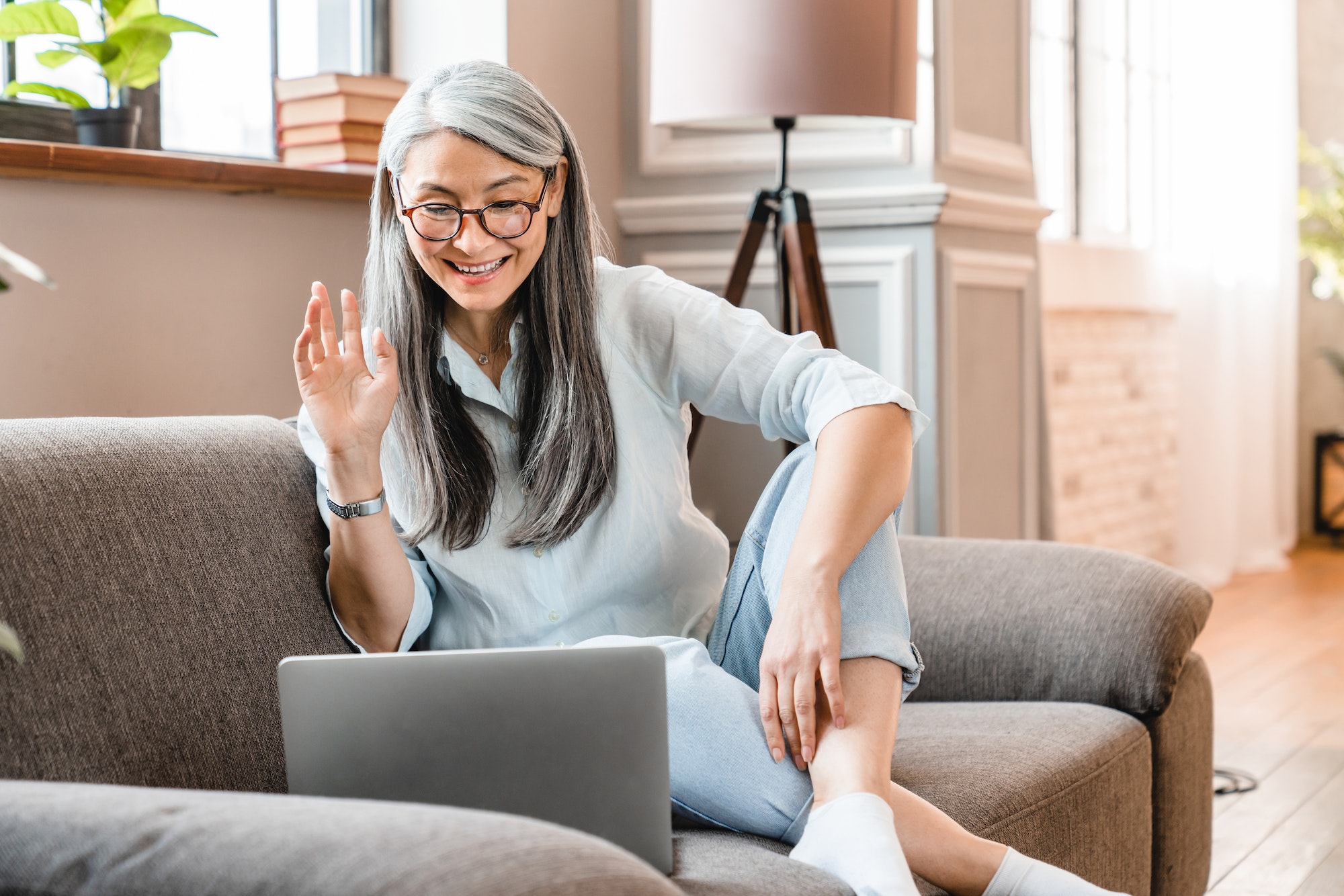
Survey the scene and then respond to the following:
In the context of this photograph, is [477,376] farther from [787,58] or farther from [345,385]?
[787,58]

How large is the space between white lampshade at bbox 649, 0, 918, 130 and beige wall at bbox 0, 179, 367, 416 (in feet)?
1.98

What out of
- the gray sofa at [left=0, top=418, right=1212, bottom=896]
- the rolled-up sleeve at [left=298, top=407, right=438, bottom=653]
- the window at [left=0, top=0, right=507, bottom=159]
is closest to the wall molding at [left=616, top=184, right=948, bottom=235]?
the window at [left=0, top=0, right=507, bottom=159]

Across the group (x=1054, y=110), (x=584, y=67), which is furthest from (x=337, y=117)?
(x=1054, y=110)

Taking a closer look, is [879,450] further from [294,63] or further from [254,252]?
[294,63]

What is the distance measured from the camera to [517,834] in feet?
2.58

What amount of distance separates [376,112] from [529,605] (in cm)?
113

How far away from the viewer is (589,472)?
1.49m

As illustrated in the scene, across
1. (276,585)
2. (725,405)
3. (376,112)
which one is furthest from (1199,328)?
(276,585)

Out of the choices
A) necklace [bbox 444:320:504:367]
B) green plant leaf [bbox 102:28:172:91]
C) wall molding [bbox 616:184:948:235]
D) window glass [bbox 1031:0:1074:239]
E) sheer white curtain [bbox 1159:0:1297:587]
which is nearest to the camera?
necklace [bbox 444:320:504:367]

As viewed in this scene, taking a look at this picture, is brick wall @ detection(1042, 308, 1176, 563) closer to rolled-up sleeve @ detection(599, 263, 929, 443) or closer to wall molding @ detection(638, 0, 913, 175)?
wall molding @ detection(638, 0, 913, 175)

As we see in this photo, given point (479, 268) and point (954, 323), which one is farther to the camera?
point (954, 323)

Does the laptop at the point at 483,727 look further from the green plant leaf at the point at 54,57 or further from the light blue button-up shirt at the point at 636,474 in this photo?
the green plant leaf at the point at 54,57

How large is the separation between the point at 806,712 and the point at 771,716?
0.04 meters

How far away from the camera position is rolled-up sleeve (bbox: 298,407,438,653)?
1489 millimetres
